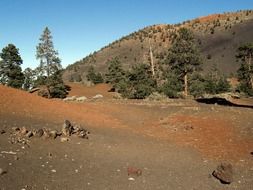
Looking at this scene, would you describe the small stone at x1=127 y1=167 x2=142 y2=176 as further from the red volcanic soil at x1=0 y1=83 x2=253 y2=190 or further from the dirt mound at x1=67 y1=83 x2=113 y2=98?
the dirt mound at x1=67 y1=83 x2=113 y2=98

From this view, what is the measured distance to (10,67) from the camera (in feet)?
158

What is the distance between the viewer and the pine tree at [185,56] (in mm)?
39281

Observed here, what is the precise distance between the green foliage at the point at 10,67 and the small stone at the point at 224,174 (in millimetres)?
40348

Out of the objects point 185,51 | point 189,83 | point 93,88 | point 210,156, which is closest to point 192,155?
point 210,156

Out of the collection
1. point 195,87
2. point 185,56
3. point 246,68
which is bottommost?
point 195,87

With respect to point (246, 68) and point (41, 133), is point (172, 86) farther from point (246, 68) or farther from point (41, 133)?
point (41, 133)

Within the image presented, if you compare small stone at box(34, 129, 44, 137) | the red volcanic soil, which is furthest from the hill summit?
small stone at box(34, 129, 44, 137)

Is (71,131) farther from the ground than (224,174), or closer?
farther from the ground

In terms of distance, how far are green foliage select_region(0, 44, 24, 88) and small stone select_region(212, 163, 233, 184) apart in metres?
40.3

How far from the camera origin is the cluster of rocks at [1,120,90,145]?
11964mm

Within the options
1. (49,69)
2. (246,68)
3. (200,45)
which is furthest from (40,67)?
(200,45)

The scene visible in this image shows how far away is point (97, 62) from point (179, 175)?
88.2 meters

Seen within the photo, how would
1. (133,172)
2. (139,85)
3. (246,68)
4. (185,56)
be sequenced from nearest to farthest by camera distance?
(133,172)
(139,85)
(185,56)
(246,68)

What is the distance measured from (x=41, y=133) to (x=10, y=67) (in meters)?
37.6
